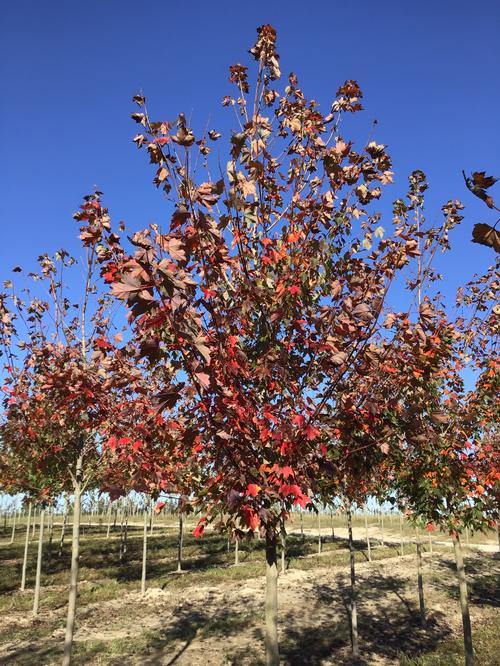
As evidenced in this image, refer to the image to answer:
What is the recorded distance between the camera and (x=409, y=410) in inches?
138

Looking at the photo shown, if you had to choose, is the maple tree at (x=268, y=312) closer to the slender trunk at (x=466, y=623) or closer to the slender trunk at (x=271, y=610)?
the slender trunk at (x=271, y=610)

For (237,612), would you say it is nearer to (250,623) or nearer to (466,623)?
(250,623)

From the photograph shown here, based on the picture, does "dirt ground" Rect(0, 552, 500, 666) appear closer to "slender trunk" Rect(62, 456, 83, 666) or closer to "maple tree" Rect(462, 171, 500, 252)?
"slender trunk" Rect(62, 456, 83, 666)

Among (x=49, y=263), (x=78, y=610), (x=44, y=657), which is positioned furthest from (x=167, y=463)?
(x=78, y=610)

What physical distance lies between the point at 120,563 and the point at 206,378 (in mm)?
Result: 22429

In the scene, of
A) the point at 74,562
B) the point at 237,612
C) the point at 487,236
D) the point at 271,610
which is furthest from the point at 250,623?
the point at 487,236

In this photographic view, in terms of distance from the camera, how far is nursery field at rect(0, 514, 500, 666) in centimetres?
966

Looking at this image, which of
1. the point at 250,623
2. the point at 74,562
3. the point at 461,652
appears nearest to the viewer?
the point at 74,562

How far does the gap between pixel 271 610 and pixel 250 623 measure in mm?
9665

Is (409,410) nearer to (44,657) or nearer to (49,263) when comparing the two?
(49,263)

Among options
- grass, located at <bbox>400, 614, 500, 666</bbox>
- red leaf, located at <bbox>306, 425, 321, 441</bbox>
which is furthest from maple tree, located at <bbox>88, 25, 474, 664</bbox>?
grass, located at <bbox>400, 614, 500, 666</bbox>

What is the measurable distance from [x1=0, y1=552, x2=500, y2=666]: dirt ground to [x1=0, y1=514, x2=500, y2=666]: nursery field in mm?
33

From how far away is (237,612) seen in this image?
13.0m

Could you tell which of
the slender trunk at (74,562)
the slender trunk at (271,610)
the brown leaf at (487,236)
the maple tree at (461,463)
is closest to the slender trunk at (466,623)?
the maple tree at (461,463)
